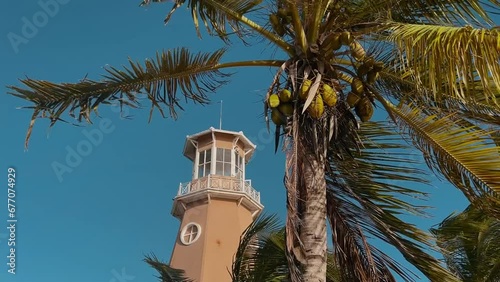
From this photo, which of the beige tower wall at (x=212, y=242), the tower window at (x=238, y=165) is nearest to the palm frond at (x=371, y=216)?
the beige tower wall at (x=212, y=242)

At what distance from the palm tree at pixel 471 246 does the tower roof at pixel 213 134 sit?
15.8 meters

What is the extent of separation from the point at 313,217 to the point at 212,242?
57.8 feet

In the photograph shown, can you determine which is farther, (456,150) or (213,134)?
(213,134)

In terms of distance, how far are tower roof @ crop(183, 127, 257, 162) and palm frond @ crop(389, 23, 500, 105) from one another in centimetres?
2072

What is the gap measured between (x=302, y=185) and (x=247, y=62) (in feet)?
4.72

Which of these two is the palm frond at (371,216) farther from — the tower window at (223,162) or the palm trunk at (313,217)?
the tower window at (223,162)

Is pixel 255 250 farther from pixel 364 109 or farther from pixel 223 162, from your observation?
pixel 223 162

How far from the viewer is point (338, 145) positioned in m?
5.14

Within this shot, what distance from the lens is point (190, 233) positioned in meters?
22.4

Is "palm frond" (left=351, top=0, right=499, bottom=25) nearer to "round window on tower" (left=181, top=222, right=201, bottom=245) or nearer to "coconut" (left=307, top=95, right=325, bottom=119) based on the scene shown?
"coconut" (left=307, top=95, right=325, bottom=119)

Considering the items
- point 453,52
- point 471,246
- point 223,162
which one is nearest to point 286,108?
point 453,52

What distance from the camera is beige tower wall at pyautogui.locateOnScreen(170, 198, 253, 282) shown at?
20984 mm

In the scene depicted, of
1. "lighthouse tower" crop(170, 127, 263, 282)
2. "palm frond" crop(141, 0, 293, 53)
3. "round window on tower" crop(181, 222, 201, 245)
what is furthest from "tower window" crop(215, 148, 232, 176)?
"palm frond" crop(141, 0, 293, 53)

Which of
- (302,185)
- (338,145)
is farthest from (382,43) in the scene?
(302,185)
